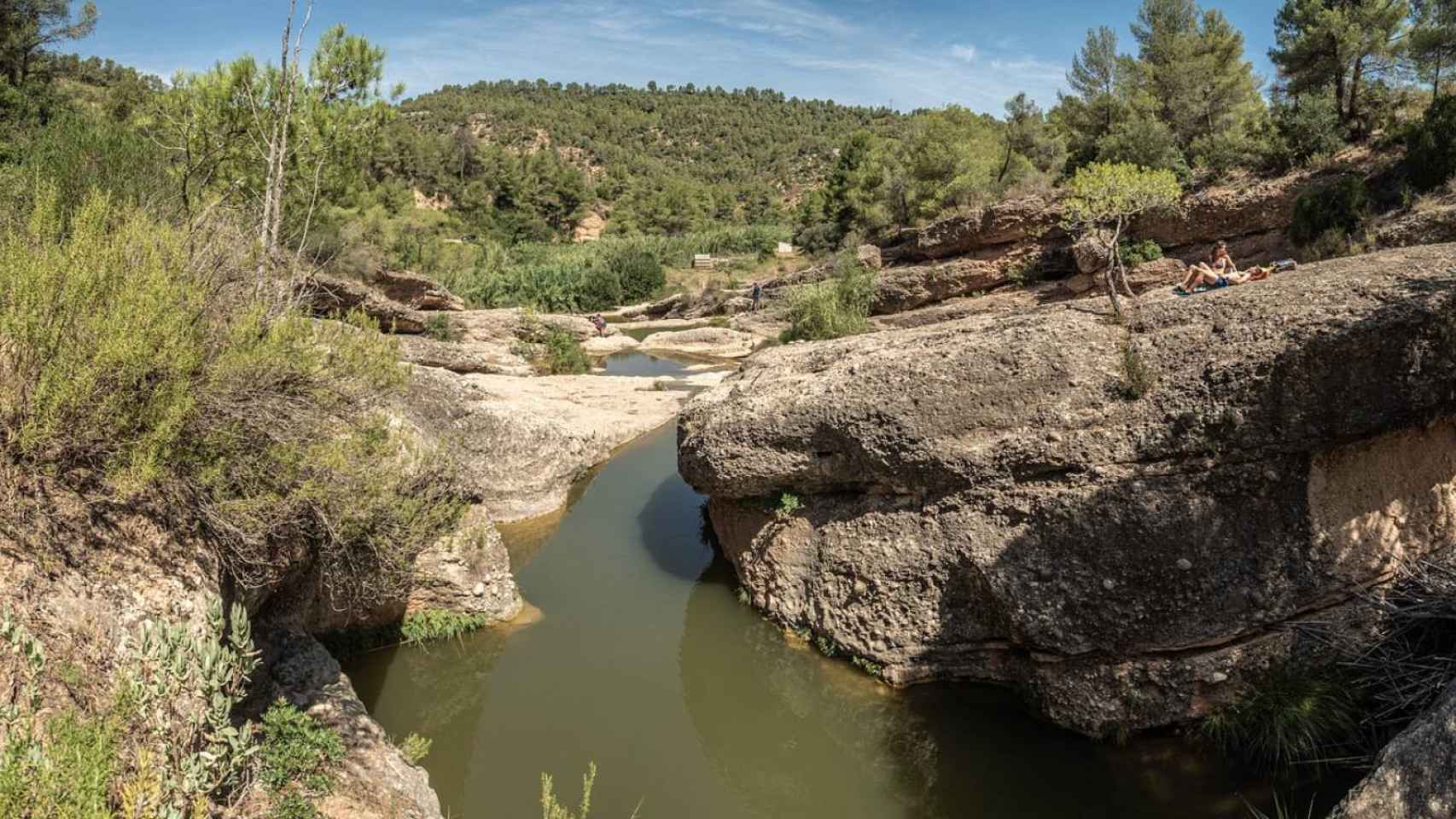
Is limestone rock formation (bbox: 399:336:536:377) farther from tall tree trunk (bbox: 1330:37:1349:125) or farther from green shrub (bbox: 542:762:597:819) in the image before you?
tall tree trunk (bbox: 1330:37:1349:125)

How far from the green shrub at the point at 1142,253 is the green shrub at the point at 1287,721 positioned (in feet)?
57.4

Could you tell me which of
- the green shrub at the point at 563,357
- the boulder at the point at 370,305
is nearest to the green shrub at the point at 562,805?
the boulder at the point at 370,305

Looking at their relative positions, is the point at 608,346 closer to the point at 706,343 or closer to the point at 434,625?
the point at 706,343

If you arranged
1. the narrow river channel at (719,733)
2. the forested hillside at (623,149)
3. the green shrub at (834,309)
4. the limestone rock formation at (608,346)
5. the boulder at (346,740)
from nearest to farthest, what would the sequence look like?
1. the boulder at (346,740)
2. the narrow river channel at (719,733)
3. the green shrub at (834,309)
4. the limestone rock formation at (608,346)
5. the forested hillside at (623,149)

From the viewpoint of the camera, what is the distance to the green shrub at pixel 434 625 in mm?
9484

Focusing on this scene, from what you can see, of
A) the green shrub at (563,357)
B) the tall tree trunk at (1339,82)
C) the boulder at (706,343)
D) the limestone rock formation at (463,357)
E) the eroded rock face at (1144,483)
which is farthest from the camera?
the boulder at (706,343)

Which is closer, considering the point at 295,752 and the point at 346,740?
the point at 295,752

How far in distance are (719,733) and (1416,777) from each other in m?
5.97

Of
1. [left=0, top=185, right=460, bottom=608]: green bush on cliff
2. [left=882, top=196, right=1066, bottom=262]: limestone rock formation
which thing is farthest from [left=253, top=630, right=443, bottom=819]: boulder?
[left=882, top=196, right=1066, bottom=262]: limestone rock formation

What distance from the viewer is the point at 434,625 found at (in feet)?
31.4

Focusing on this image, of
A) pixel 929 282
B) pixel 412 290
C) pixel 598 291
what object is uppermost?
pixel 929 282

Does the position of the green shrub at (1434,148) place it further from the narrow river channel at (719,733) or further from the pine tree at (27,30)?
the pine tree at (27,30)

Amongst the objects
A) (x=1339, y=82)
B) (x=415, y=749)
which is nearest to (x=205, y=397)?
(x=415, y=749)

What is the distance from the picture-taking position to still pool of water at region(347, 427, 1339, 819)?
7062 millimetres
